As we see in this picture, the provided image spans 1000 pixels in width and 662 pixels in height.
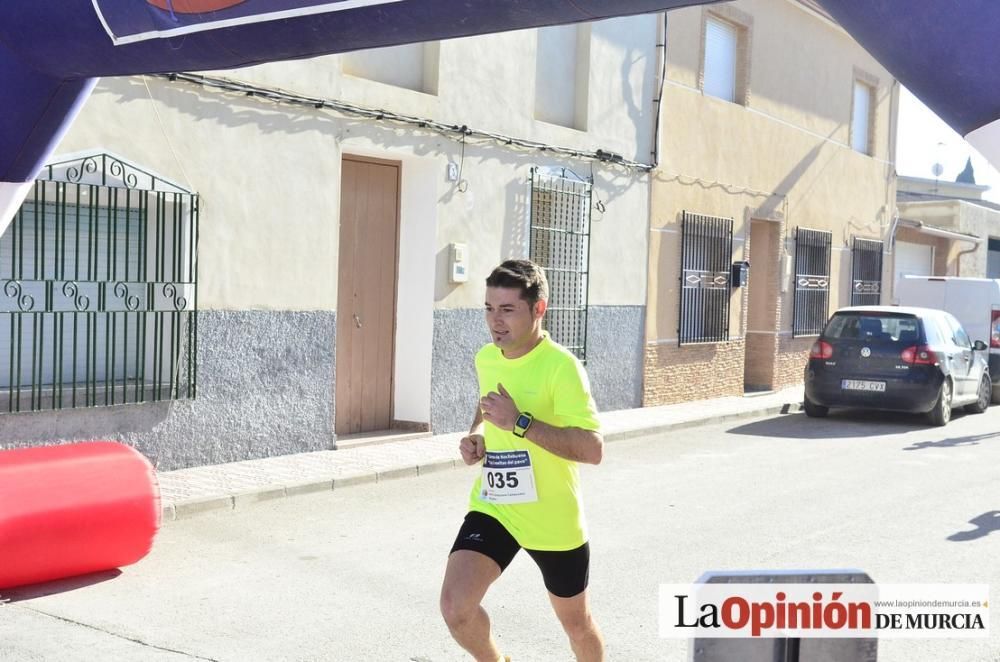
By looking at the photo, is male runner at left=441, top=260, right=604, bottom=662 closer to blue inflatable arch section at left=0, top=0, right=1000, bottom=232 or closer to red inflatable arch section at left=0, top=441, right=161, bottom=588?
blue inflatable arch section at left=0, top=0, right=1000, bottom=232

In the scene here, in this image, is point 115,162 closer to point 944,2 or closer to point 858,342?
point 944,2

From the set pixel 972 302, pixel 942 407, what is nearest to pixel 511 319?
pixel 942 407

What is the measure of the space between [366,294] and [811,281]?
36.7 feet

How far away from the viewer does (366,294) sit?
12.5 meters

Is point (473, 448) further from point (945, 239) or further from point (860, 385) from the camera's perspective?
point (945, 239)

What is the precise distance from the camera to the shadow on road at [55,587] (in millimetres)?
6273

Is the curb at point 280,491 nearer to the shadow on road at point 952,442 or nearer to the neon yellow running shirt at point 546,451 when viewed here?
the neon yellow running shirt at point 546,451

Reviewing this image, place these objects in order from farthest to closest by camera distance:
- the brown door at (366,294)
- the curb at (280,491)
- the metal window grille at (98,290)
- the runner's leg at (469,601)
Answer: the brown door at (366,294) → the metal window grille at (98,290) → the curb at (280,491) → the runner's leg at (469,601)

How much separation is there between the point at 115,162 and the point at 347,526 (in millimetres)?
3622

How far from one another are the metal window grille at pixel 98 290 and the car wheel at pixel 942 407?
9648mm

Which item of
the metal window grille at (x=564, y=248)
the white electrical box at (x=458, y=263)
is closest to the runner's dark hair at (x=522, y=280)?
A: the white electrical box at (x=458, y=263)

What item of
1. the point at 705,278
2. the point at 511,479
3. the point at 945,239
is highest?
the point at 945,239

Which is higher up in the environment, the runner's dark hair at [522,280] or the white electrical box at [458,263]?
the white electrical box at [458,263]

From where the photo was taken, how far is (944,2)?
10.0 feet
